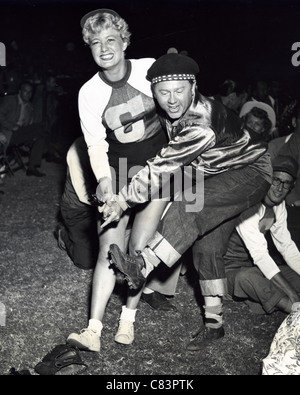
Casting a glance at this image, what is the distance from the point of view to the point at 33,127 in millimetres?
9031

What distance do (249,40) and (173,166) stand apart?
12562mm

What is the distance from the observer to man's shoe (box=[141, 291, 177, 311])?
4.03 m

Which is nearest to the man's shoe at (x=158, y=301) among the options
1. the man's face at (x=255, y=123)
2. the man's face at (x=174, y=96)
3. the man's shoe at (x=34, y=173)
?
the man's face at (x=174, y=96)

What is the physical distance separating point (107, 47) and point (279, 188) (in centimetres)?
194

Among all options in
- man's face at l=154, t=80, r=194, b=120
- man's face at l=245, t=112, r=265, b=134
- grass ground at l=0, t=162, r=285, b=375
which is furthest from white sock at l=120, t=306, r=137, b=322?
man's face at l=245, t=112, r=265, b=134

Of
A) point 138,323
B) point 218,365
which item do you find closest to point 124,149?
point 138,323

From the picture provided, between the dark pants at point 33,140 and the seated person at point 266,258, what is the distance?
5029mm

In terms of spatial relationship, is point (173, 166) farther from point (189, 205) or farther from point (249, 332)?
point (249, 332)

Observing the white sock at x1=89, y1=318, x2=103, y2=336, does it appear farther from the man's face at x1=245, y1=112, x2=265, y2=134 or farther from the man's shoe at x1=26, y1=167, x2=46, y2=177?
the man's shoe at x1=26, y1=167, x2=46, y2=177

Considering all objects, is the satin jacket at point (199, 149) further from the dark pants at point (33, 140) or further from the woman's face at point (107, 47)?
the dark pants at point (33, 140)

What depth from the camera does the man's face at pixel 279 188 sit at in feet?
13.6

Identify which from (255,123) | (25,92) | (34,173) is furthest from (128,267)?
(25,92)

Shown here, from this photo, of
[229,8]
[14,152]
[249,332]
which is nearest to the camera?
[249,332]
